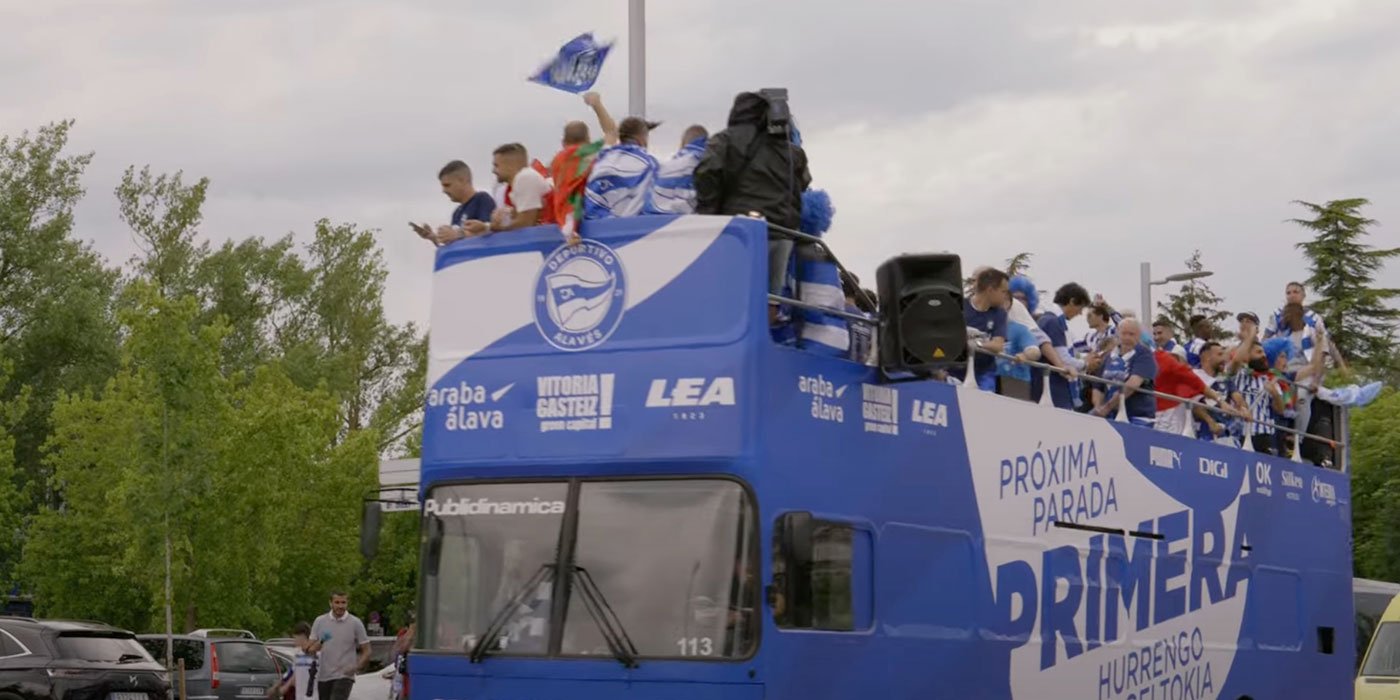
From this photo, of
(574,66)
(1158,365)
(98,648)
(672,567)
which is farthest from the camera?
(98,648)

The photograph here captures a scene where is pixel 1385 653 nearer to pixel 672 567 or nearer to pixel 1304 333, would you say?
pixel 1304 333

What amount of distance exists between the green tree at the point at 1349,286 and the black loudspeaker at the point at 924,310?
6694 cm

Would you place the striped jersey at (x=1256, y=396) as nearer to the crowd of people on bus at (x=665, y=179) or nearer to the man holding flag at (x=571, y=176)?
the crowd of people on bus at (x=665, y=179)

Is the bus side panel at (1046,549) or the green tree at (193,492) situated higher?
the green tree at (193,492)

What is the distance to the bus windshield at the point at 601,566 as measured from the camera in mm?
10688

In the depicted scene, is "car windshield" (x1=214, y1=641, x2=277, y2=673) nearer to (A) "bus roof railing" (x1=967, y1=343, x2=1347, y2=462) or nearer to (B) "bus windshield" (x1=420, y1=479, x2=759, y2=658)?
(A) "bus roof railing" (x1=967, y1=343, x2=1347, y2=462)

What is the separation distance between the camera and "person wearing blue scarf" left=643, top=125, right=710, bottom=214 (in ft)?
38.1

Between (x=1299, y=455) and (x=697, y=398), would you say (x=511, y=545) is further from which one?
(x=1299, y=455)

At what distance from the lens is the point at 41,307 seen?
5866 centimetres

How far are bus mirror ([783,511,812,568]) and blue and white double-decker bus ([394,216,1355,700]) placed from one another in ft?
0.06

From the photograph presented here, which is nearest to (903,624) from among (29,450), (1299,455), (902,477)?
(902,477)

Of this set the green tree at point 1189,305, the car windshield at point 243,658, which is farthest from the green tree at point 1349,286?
the car windshield at point 243,658

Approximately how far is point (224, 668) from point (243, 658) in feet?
1.21

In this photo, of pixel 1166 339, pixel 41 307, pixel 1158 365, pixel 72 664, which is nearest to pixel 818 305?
pixel 1158 365
